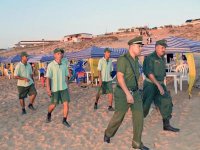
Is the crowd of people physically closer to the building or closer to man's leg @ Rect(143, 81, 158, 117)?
man's leg @ Rect(143, 81, 158, 117)

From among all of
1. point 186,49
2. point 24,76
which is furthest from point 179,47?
point 24,76

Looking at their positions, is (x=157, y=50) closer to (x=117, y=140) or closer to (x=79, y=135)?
(x=117, y=140)

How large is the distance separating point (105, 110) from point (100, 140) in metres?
2.80

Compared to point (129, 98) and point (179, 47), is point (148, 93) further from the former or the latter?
point (179, 47)

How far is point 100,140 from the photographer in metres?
5.72

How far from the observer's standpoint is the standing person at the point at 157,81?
19.0 ft

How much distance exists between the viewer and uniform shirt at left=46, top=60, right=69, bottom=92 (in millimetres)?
6646

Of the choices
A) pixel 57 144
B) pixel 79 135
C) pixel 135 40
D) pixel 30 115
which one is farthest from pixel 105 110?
pixel 135 40

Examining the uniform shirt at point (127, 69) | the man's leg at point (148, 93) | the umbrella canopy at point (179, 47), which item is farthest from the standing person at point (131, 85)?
the umbrella canopy at point (179, 47)

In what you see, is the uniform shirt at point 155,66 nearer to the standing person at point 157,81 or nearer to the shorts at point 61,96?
the standing person at point 157,81

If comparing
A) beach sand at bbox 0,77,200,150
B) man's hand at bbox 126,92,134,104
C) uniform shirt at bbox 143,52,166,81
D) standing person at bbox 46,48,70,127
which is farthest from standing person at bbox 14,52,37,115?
man's hand at bbox 126,92,134,104

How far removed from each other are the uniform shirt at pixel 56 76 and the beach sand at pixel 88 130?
82 centimetres

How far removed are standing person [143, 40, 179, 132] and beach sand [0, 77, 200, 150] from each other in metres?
0.45

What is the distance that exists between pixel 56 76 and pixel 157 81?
2.06 metres
